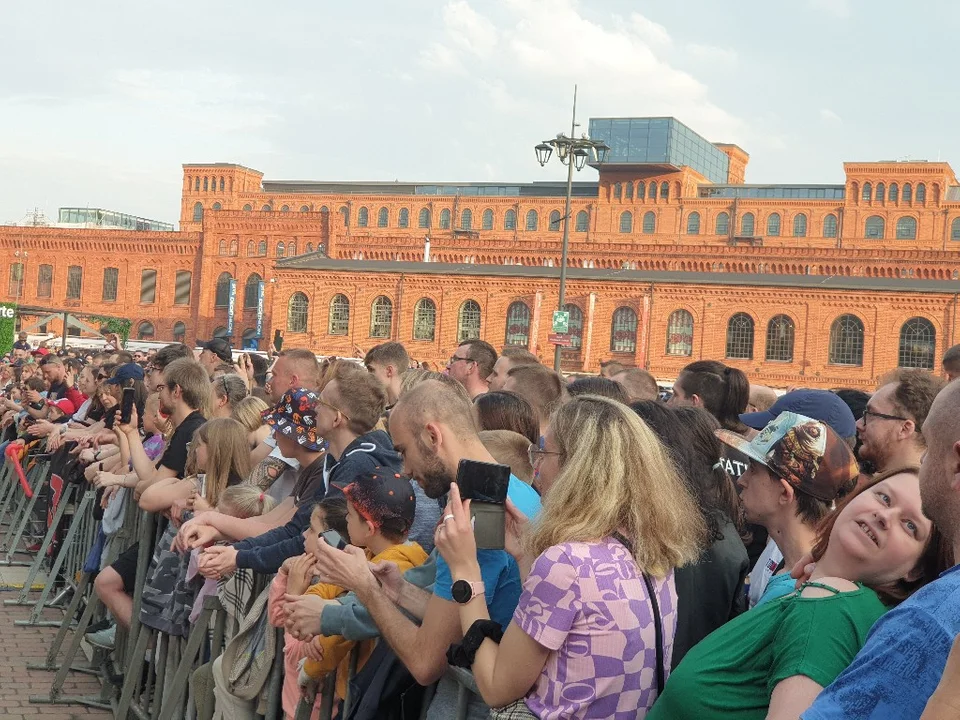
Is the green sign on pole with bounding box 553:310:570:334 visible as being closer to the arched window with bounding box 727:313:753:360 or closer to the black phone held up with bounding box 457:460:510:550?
the black phone held up with bounding box 457:460:510:550

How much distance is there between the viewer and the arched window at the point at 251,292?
215ft

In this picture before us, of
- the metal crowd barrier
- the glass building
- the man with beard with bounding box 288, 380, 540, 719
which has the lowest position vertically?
the metal crowd barrier

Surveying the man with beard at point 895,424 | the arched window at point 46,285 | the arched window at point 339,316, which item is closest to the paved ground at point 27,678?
the man with beard at point 895,424

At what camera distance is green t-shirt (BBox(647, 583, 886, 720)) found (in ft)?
7.88

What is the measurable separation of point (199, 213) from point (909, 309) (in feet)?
194

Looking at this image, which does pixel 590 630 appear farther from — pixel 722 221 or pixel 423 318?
pixel 722 221

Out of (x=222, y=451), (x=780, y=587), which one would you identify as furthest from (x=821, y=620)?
(x=222, y=451)

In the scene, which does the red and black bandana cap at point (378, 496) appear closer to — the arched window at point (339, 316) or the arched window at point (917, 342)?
the arched window at point (917, 342)

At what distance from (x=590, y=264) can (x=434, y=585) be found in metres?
53.1

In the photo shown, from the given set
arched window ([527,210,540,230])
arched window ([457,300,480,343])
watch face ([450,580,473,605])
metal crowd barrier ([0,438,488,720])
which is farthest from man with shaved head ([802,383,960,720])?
arched window ([527,210,540,230])

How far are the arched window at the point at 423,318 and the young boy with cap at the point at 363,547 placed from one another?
1802 inches

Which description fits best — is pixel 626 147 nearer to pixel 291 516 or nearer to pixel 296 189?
pixel 296 189

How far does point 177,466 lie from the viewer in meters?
6.78

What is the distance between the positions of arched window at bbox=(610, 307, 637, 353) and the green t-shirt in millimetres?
44341
